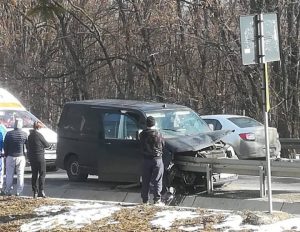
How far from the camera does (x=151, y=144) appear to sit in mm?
10875

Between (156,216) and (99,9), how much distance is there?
20.1 meters

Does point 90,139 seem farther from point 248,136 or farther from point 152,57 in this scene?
point 152,57

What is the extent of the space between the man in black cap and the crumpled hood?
1.00m

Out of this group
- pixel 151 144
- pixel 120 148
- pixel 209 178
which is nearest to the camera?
pixel 151 144

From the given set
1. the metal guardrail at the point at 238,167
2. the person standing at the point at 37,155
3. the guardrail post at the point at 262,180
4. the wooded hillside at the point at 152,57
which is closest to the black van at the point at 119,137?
the metal guardrail at the point at 238,167

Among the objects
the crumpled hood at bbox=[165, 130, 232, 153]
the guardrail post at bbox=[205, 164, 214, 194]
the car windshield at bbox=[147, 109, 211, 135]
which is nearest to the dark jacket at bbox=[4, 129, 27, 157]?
the car windshield at bbox=[147, 109, 211, 135]

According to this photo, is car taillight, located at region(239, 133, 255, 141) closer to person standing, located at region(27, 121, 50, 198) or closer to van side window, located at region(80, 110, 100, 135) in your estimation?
van side window, located at region(80, 110, 100, 135)

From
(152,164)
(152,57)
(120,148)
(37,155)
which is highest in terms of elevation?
(152,57)

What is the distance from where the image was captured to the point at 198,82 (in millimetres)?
25766

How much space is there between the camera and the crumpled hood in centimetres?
1195

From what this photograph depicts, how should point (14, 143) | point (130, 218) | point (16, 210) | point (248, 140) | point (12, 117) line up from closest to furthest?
point (130, 218), point (16, 210), point (14, 143), point (248, 140), point (12, 117)

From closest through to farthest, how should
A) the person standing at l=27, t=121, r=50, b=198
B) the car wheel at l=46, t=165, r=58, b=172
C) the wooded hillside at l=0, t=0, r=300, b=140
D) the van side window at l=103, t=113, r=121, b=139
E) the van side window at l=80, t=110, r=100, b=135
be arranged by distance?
the person standing at l=27, t=121, r=50, b=198, the van side window at l=103, t=113, r=121, b=139, the van side window at l=80, t=110, r=100, b=135, the car wheel at l=46, t=165, r=58, b=172, the wooded hillside at l=0, t=0, r=300, b=140

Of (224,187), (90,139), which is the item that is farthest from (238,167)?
(90,139)

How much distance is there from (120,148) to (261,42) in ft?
16.6
